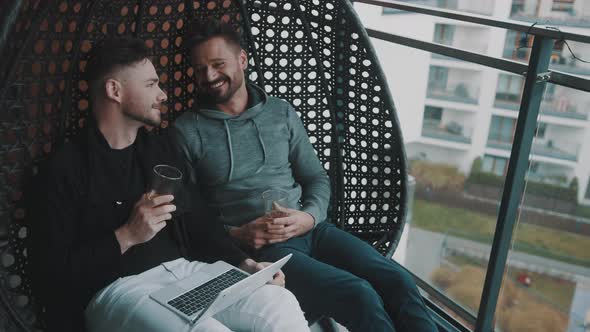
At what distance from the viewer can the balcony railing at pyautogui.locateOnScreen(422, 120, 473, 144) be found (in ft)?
51.3

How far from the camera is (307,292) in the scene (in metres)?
1.51

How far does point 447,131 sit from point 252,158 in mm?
15103

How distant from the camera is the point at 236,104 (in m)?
1.82

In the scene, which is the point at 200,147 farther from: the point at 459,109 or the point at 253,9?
the point at 459,109

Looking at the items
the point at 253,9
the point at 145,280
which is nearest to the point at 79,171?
the point at 145,280

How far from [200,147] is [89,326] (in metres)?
0.64

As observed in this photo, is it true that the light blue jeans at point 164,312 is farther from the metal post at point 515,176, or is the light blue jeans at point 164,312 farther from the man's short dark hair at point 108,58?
the metal post at point 515,176

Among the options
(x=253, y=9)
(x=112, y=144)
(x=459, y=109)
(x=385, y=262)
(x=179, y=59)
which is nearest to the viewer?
(x=112, y=144)

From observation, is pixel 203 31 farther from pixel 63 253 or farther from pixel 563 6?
pixel 563 6

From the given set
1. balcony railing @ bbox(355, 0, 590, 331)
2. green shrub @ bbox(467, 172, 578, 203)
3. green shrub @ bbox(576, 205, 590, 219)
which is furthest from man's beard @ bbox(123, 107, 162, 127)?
A: green shrub @ bbox(576, 205, 590, 219)

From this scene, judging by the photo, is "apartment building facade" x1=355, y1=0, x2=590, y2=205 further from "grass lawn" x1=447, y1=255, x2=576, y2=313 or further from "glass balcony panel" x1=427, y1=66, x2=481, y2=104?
"grass lawn" x1=447, y1=255, x2=576, y2=313

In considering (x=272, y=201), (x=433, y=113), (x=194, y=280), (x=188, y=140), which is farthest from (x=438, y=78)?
(x=194, y=280)

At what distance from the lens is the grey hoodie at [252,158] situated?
1714mm

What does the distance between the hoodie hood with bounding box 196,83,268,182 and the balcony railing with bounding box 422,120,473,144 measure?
14.3 meters
